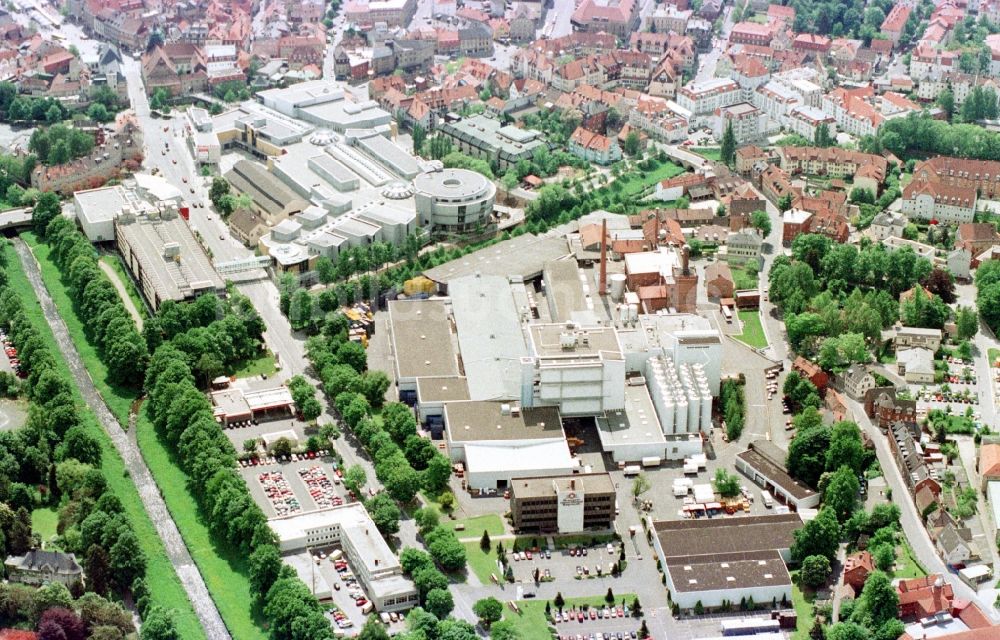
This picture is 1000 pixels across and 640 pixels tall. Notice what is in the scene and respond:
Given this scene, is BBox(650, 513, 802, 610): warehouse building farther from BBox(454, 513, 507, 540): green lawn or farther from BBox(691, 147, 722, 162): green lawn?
BBox(691, 147, 722, 162): green lawn

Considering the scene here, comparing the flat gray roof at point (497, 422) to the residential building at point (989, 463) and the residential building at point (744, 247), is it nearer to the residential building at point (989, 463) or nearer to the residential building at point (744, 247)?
the residential building at point (989, 463)

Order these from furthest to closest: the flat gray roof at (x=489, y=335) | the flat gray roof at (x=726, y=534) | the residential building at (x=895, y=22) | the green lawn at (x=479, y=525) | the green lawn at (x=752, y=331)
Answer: the residential building at (x=895, y=22), the green lawn at (x=752, y=331), the flat gray roof at (x=489, y=335), the green lawn at (x=479, y=525), the flat gray roof at (x=726, y=534)

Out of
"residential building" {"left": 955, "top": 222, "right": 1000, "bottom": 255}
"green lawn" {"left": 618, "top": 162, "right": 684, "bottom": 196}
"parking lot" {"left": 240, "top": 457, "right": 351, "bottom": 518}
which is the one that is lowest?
"parking lot" {"left": 240, "top": 457, "right": 351, "bottom": 518}

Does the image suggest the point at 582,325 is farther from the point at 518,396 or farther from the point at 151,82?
the point at 151,82

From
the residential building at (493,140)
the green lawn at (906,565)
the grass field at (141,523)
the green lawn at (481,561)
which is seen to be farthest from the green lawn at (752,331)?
the grass field at (141,523)

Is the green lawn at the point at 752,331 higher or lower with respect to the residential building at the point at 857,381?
lower

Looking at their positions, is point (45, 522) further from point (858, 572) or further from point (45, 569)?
point (858, 572)

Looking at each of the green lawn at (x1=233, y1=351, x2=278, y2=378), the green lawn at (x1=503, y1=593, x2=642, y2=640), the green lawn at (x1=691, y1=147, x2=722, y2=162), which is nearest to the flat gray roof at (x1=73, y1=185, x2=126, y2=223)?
the green lawn at (x1=233, y1=351, x2=278, y2=378)
